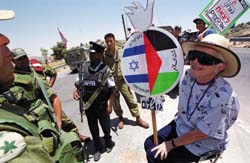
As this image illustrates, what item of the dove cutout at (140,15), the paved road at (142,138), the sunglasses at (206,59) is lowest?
the paved road at (142,138)

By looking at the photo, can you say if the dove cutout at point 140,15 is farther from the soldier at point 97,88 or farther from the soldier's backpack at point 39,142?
the soldier at point 97,88

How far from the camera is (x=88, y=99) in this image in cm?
413

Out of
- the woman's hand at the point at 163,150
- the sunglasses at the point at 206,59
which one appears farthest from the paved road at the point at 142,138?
the sunglasses at the point at 206,59

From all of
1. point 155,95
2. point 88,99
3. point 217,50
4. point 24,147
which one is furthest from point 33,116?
point 88,99

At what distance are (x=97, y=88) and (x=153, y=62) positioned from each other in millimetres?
1842

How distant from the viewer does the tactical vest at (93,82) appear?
13.3 ft

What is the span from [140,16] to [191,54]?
0.56 meters

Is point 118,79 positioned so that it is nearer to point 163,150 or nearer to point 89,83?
point 89,83

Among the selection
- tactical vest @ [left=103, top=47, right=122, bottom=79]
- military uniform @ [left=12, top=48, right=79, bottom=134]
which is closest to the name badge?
military uniform @ [left=12, top=48, right=79, bottom=134]

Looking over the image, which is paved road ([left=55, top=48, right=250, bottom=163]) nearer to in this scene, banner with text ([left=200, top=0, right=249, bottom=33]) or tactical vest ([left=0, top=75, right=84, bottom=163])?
banner with text ([left=200, top=0, right=249, bottom=33])

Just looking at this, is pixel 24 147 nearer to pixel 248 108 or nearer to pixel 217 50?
pixel 217 50

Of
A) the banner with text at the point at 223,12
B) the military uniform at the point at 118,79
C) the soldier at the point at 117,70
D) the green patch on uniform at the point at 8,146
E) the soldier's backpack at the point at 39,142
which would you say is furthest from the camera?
the military uniform at the point at 118,79

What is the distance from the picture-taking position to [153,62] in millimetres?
2385

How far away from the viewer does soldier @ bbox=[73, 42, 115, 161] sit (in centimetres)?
404
